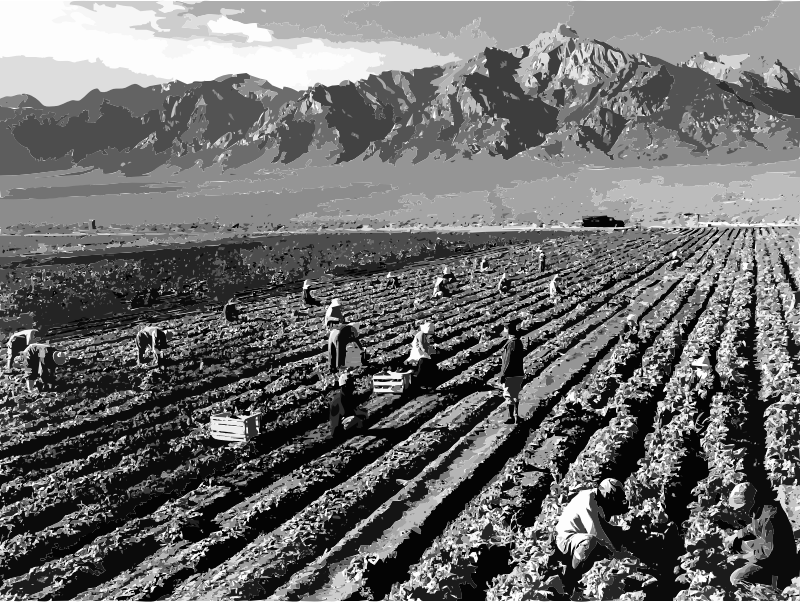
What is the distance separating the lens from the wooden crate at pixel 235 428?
40.7 feet

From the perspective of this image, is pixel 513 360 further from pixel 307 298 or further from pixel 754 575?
pixel 307 298

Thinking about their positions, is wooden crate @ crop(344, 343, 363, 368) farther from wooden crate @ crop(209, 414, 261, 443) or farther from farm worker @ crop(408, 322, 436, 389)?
wooden crate @ crop(209, 414, 261, 443)

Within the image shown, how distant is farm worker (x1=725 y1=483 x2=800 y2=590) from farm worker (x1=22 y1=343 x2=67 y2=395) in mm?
→ 14890

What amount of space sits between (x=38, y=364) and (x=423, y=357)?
9145 mm

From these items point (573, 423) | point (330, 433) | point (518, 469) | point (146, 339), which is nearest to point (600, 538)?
point (518, 469)

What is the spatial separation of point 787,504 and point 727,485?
80 centimetres

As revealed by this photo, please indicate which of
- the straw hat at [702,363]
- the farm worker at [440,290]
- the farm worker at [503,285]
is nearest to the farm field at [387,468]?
the straw hat at [702,363]

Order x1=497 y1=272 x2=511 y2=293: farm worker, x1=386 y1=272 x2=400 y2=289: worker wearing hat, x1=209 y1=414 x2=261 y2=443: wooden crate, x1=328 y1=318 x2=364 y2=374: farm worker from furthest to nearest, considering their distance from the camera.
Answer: x1=386 y1=272 x2=400 y2=289: worker wearing hat, x1=497 y1=272 x2=511 y2=293: farm worker, x1=328 y1=318 x2=364 y2=374: farm worker, x1=209 y1=414 x2=261 y2=443: wooden crate

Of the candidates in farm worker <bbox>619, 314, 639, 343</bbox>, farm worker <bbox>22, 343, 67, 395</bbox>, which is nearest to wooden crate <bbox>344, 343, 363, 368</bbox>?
farm worker <bbox>22, 343, 67, 395</bbox>

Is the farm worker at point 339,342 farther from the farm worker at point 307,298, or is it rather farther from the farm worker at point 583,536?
the farm worker at point 307,298

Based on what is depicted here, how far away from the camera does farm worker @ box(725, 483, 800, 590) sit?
293 inches

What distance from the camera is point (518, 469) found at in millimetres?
10898

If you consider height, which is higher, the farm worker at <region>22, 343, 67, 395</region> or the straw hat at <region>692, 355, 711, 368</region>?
the straw hat at <region>692, 355, 711, 368</region>

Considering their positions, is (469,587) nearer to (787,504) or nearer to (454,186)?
(787,504)
